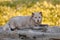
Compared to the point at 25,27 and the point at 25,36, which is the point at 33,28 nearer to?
the point at 25,27

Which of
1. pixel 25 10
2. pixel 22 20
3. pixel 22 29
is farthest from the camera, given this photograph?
pixel 25 10

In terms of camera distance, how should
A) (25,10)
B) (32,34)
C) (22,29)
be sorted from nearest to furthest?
(32,34), (22,29), (25,10)

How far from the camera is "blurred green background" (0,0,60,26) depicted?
6727 millimetres

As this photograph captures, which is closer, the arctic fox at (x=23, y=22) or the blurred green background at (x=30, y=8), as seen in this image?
the arctic fox at (x=23, y=22)

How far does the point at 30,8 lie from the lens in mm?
7141

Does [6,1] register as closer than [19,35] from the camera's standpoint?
No

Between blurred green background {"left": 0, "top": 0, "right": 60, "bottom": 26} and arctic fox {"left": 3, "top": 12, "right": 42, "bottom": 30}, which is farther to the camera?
blurred green background {"left": 0, "top": 0, "right": 60, "bottom": 26}

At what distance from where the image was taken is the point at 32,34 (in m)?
3.80

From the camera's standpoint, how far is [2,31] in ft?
13.0

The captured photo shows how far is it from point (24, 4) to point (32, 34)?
352cm

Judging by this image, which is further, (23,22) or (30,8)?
(30,8)

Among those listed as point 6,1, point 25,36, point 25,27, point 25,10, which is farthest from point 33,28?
point 6,1

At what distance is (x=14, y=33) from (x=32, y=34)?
23 centimetres

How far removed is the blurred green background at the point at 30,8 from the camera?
6727 mm
